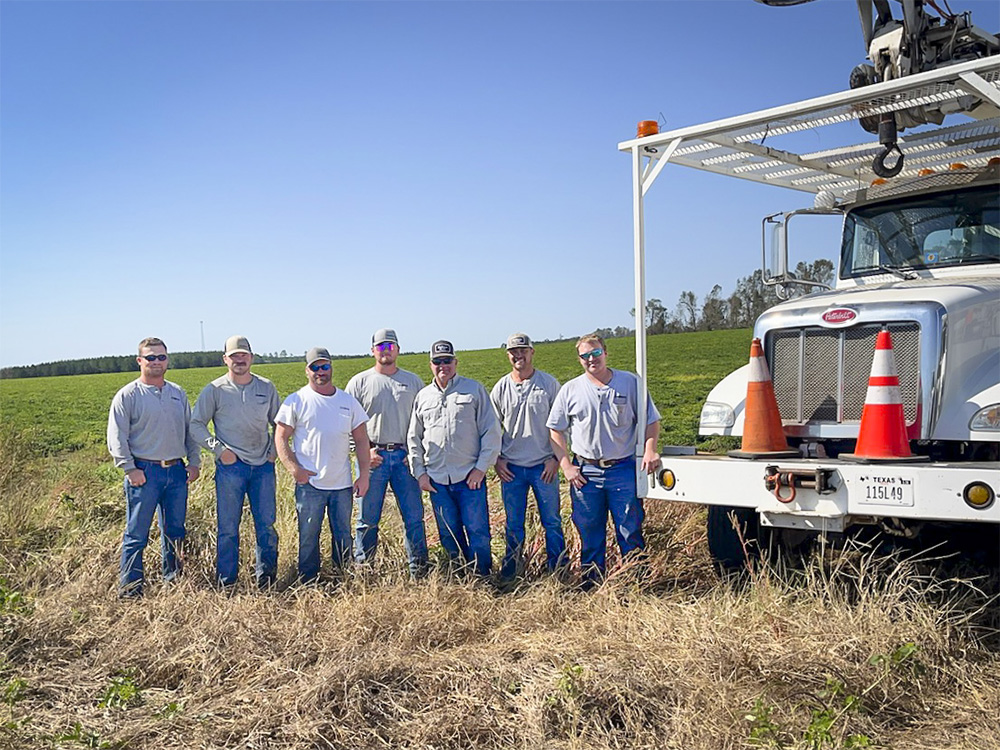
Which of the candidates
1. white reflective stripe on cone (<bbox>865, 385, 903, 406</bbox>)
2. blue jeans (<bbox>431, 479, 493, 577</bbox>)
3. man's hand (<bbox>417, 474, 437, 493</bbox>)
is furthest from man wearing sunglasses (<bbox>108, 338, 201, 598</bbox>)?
white reflective stripe on cone (<bbox>865, 385, 903, 406</bbox>)

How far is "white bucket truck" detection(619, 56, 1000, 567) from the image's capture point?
504cm

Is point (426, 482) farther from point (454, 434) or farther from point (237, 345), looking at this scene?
point (237, 345)

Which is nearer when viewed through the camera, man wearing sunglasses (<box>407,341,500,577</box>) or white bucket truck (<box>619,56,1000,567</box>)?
white bucket truck (<box>619,56,1000,567</box>)

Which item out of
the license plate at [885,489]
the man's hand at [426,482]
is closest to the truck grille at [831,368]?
the license plate at [885,489]

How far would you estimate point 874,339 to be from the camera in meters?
5.68

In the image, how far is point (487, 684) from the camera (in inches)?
181

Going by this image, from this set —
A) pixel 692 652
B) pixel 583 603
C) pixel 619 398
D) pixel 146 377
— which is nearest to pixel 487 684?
pixel 692 652

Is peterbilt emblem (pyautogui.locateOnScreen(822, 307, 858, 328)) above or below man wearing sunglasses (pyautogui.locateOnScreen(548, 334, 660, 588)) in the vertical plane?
above

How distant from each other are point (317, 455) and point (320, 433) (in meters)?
0.16

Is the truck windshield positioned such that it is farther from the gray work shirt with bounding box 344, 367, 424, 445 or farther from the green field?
the green field

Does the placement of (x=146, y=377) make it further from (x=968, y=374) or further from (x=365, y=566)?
(x=968, y=374)

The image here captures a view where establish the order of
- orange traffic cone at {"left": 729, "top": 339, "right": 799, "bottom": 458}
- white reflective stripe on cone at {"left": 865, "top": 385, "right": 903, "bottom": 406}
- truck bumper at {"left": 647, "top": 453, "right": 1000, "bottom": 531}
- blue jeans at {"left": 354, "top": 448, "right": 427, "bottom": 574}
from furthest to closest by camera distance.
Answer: blue jeans at {"left": 354, "top": 448, "right": 427, "bottom": 574}
orange traffic cone at {"left": 729, "top": 339, "right": 799, "bottom": 458}
white reflective stripe on cone at {"left": 865, "top": 385, "right": 903, "bottom": 406}
truck bumper at {"left": 647, "top": 453, "right": 1000, "bottom": 531}

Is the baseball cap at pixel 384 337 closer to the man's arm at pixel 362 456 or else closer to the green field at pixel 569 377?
the man's arm at pixel 362 456

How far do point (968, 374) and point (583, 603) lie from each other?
268cm
